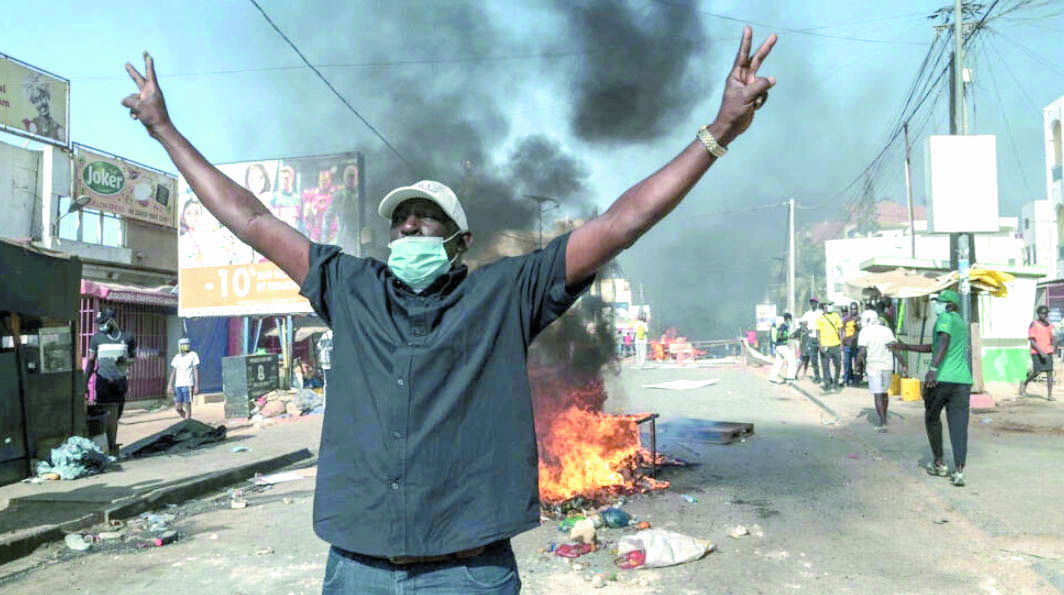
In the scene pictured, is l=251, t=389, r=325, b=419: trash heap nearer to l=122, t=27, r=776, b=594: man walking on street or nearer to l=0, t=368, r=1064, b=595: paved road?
l=0, t=368, r=1064, b=595: paved road

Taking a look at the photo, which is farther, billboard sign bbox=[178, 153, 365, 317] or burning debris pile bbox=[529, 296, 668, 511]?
billboard sign bbox=[178, 153, 365, 317]

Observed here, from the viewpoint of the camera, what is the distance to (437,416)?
1611mm

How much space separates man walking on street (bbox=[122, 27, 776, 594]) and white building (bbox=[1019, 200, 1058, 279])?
103ft

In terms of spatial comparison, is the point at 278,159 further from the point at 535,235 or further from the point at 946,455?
the point at 946,455

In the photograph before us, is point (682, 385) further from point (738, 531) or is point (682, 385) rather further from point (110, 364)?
point (738, 531)

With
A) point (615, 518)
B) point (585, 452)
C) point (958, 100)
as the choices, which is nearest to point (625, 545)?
point (615, 518)

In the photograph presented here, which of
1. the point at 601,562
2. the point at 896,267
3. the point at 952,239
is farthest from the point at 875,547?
the point at 896,267

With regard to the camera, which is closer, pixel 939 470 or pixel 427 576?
pixel 427 576

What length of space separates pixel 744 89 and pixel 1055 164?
101ft

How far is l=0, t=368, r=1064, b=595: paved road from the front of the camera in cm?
427

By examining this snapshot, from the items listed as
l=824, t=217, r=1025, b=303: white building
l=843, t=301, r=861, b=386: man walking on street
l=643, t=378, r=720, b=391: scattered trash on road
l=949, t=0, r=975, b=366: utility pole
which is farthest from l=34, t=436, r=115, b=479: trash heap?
l=824, t=217, r=1025, b=303: white building

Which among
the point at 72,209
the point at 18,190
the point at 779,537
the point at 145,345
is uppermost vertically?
the point at 18,190

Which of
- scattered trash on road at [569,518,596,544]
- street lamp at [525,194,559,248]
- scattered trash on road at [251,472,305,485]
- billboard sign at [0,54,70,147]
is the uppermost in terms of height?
billboard sign at [0,54,70,147]

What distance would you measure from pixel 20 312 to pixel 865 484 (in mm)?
8245
